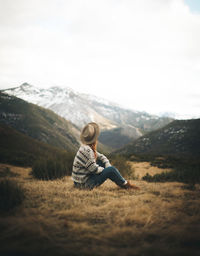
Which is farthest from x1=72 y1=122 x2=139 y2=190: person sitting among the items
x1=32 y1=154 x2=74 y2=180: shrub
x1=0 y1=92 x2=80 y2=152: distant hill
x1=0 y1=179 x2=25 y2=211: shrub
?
x1=0 y1=92 x2=80 y2=152: distant hill

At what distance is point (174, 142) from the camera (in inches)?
3516

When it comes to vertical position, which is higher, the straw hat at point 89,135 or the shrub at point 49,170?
the straw hat at point 89,135

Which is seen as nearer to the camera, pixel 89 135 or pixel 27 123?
pixel 89 135

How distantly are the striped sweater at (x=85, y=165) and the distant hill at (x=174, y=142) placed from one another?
74979mm

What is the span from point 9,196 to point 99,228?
6.32 feet

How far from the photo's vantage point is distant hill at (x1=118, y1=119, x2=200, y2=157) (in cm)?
7831

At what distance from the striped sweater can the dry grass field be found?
0.90 metres

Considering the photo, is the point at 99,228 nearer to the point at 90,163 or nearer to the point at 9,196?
the point at 9,196

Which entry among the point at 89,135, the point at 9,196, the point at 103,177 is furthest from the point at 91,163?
the point at 9,196

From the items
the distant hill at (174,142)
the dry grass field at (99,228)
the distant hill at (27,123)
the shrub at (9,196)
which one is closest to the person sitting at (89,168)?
the dry grass field at (99,228)

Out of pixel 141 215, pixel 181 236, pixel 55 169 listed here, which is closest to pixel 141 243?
pixel 181 236

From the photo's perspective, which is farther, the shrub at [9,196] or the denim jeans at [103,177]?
the denim jeans at [103,177]

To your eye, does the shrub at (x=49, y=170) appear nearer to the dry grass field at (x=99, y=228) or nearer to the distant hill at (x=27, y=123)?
the dry grass field at (x=99, y=228)

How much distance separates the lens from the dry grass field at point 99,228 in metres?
2.09
